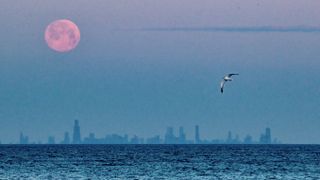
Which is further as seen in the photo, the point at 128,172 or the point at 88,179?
the point at 128,172

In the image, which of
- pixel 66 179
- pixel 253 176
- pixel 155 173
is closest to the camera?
pixel 66 179

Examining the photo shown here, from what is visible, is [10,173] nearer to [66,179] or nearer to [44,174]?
[44,174]

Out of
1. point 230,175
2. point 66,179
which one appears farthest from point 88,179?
point 230,175

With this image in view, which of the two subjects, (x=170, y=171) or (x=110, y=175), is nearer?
(x=110, y=175)

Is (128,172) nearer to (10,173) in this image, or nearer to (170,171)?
(170,171)

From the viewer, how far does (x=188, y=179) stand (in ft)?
309

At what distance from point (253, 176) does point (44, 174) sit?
24309mm

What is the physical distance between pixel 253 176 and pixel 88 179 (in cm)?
1904

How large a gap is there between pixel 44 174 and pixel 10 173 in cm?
571

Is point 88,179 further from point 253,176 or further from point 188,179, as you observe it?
point 253,176

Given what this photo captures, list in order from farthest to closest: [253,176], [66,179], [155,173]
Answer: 1. [155,173]
2. [253,176]
3. [66,179]

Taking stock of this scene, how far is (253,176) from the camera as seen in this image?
98.9m

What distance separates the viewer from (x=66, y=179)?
92.6m

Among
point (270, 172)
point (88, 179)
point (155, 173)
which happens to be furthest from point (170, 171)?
point (88, 179)
